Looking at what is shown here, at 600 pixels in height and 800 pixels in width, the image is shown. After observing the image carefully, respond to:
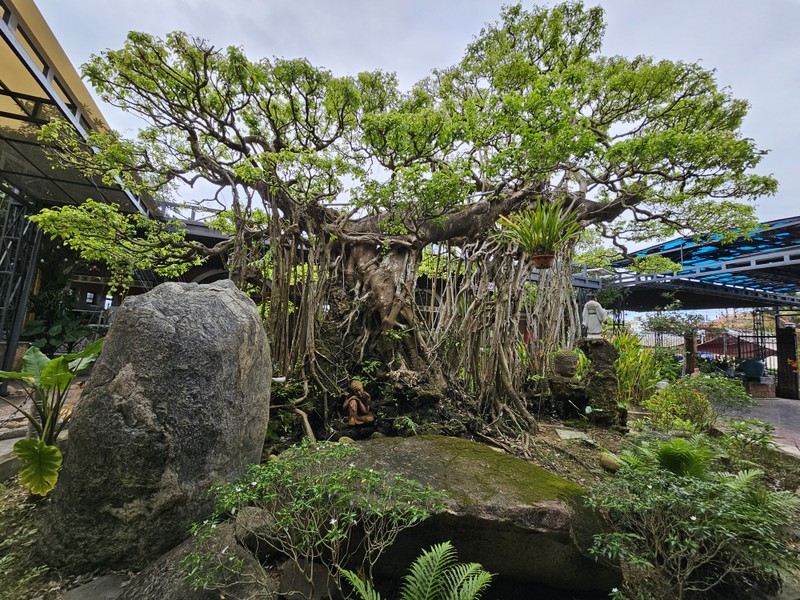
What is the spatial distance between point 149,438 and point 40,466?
3.31 ft

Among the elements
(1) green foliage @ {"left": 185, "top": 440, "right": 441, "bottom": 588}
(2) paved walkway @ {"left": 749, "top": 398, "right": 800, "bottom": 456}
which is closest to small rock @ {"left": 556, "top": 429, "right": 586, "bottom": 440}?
(2) paved walkway @ {"left": 749, "top": 398, "right": 800, "bottom": 456}

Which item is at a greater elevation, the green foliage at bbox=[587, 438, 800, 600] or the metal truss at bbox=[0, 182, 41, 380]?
the metal truss at bbox=[0, 182, 41, 380]

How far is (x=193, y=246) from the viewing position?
531 centimetres

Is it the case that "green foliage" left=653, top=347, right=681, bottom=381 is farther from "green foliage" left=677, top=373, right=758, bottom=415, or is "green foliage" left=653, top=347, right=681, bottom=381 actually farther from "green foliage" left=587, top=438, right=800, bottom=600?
"green foliage" left=587, top=438, right=800, bottom=600

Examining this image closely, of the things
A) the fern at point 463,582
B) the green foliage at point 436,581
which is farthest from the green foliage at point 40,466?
the fern at point 463,582

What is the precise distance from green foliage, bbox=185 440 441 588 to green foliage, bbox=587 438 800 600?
3.29ft

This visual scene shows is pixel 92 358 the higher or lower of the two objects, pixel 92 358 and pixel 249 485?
the higher

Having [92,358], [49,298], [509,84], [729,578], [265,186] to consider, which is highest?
[509,84]

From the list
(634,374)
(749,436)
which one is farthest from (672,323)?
(749,436)

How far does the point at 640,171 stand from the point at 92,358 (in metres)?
6.87

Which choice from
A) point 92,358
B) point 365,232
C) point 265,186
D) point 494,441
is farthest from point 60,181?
point 494,441

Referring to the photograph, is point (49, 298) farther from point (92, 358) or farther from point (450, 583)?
point (450, 583)

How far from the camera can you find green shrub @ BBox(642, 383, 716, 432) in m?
4.21

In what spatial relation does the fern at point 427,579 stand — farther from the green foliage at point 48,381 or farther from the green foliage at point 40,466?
the green foliage at point 48,381
